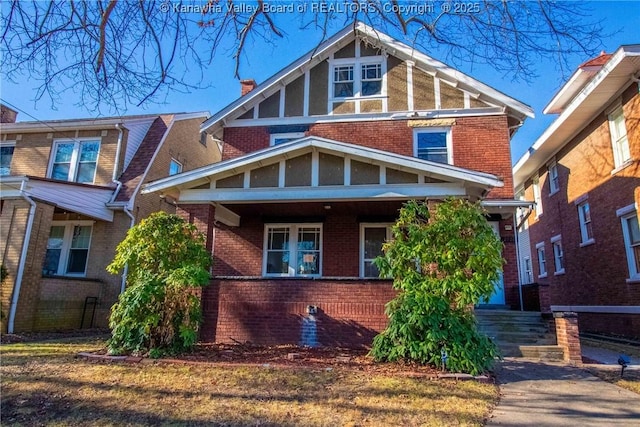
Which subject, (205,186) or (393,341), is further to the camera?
(205,186)

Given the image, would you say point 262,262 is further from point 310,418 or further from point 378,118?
point 310,418

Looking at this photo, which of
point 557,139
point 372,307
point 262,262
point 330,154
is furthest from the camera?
point 557,139

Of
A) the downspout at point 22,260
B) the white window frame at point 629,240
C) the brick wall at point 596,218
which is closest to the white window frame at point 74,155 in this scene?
the downspout at point 22,260

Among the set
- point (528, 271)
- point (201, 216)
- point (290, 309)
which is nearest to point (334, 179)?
point (290, 309)

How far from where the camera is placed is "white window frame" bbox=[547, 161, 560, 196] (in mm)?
16312

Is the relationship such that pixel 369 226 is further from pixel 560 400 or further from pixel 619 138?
pixel 619 138

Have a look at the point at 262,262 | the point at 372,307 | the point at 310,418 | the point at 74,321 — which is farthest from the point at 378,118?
the point at 74,321

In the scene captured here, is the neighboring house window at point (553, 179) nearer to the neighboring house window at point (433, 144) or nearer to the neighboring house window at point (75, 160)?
the neighboring house window at point (433, 144)

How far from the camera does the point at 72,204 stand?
12.3 metres

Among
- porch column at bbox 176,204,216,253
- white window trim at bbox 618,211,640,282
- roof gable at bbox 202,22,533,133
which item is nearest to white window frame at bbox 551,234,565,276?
white window trim at bbox 618,211,640,282

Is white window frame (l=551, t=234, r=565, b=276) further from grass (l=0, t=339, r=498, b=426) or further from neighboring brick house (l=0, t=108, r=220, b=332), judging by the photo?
neighboring brick house (l=0, t=108, r=220, b=332)

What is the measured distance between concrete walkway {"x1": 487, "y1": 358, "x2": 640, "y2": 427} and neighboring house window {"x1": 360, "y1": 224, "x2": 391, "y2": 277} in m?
4.76

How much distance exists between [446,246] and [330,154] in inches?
128

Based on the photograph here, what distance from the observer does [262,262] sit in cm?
1172
